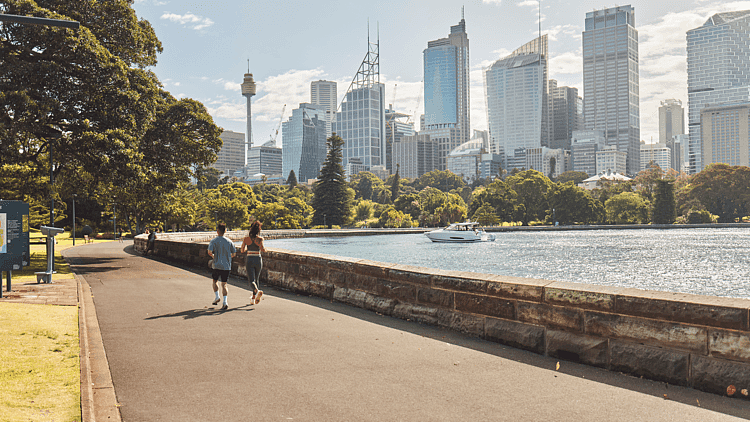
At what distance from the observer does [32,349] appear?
695cm

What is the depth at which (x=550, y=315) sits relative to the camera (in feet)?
22.1

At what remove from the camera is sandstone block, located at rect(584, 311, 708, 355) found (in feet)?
17.9

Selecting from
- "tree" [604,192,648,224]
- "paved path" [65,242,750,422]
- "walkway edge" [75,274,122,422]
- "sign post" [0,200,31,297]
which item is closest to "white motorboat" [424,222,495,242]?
"tree" [604,192,648,224]

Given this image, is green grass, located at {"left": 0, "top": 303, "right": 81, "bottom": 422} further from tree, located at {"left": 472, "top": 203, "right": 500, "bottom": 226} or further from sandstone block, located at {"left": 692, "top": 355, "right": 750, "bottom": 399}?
tree, located at {"left": 472, "top": 203, "right": 500, "bottom": 226}

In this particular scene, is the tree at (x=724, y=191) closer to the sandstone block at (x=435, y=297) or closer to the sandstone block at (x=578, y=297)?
the sandstone block at (x=435, y=297)

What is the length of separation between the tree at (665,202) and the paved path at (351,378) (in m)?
142

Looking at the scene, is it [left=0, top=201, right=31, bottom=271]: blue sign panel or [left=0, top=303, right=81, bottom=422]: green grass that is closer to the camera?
[left=0, top=303, right=81, bottom=422]: green grass

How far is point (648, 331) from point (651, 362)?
32cm

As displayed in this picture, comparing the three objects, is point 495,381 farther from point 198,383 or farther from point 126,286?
point 126,286

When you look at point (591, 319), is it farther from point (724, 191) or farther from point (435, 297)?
point (724, 191)

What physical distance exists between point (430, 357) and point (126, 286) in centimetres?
1096

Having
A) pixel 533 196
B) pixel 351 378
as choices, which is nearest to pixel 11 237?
pixel 351 378

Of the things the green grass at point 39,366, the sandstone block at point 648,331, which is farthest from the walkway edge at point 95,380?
the sandstone block at point 648,331

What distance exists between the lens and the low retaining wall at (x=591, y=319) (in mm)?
5281
